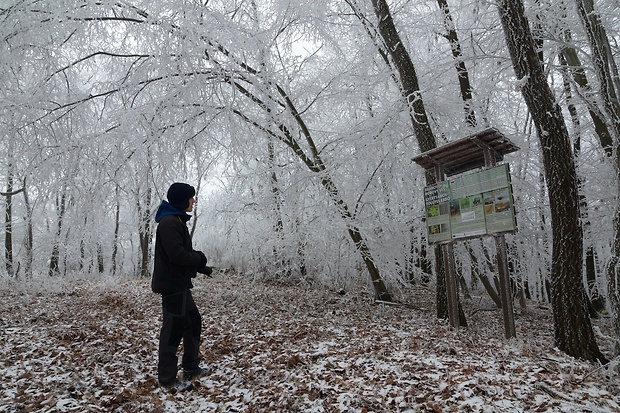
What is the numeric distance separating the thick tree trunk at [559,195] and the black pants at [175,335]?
412 centimetres

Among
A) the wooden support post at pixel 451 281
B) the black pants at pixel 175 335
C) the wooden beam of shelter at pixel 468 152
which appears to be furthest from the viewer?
the wooden support post at pixel 451 281

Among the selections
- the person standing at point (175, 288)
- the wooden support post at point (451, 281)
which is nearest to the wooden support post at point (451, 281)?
the wooden support post at point (451, 281)

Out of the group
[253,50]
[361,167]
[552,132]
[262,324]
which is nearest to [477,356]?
[552,132]

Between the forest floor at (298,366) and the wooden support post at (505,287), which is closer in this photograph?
the forest floor at (298,366)

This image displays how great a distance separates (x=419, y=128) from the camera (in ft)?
22.0

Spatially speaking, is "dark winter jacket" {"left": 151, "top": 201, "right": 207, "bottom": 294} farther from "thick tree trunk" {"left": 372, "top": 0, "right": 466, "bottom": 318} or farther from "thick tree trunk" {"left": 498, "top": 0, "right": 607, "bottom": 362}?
"thick tree trunk" {"left": 372, "top": 0, "right": 466, "bottom": 318}

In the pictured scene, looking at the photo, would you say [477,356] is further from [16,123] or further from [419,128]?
[16,123]

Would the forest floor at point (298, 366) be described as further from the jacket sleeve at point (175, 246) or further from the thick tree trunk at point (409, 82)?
the jacket sleeve at point (175, 246)

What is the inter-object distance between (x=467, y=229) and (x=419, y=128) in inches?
86.2

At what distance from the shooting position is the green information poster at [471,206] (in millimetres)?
4889

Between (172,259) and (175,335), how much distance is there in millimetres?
736

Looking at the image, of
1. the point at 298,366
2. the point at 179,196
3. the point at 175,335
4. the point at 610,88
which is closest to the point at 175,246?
the point at 179,196

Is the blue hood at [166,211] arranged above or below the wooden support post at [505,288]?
above

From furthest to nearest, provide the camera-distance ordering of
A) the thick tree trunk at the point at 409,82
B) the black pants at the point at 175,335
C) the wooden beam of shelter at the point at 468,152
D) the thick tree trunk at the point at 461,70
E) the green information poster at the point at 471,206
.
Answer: the thick tree trunk at the point at 461,70 < the thick tree trunk at the point at 409,82 < the wooden beam of shelter at the point at 468,152 < the green information poster at the point at 471,206 < the black pants at the point at 175,335
